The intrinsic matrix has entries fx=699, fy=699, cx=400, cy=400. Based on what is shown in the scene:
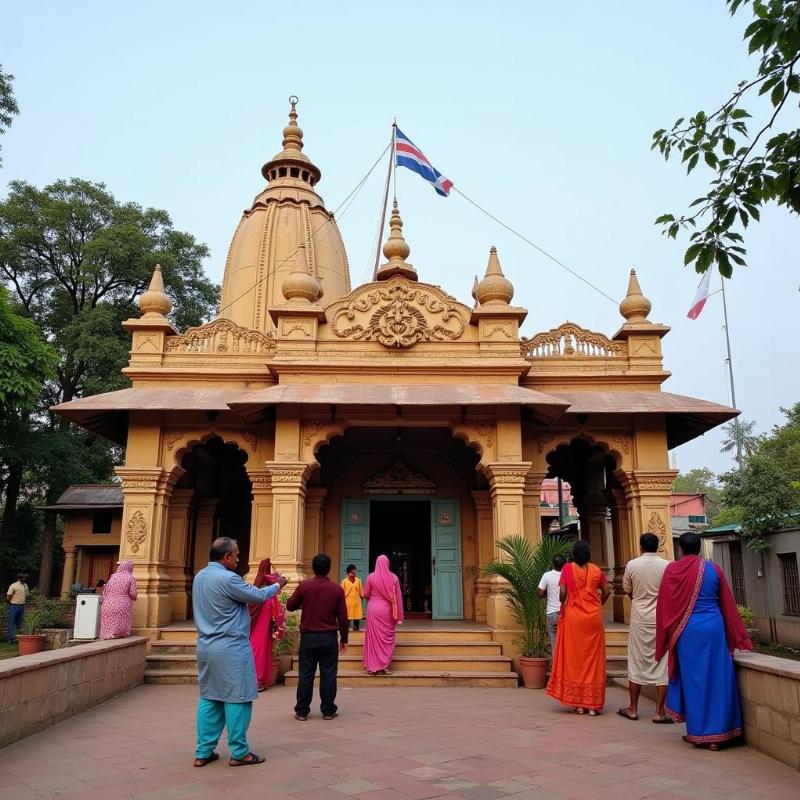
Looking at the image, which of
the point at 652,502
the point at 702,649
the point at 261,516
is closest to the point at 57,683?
the point at 261,516

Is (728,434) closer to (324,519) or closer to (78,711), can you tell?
(324,519)

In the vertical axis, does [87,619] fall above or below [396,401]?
below

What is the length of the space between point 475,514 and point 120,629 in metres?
6.69

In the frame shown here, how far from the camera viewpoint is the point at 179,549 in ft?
44.2

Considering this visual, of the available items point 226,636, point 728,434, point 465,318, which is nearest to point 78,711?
point 226,636

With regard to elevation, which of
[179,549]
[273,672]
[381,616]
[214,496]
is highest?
[214,496]

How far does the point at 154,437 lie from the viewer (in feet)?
38.4

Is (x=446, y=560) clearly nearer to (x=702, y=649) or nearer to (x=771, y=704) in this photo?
(x=702, y=649)

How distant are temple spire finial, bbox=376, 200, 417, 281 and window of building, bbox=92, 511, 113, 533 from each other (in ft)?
43.4

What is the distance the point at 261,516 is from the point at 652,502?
646cm

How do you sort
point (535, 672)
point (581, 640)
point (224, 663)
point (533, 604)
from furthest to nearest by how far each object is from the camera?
point (533, 604) → point (535, 672) → point (581, 640) → point (224, 663)

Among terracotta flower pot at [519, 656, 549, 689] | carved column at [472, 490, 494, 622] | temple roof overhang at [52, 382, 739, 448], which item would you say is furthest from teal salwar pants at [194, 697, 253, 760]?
carved column at [472, 490, 494, 622]

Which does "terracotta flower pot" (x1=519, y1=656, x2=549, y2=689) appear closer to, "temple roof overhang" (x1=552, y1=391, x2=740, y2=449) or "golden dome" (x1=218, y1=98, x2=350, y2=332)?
"temple roof overhang" (x1=552, y1=391, x2=740, y2=449)

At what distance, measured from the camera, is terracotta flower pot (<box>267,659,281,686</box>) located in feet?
29.0
